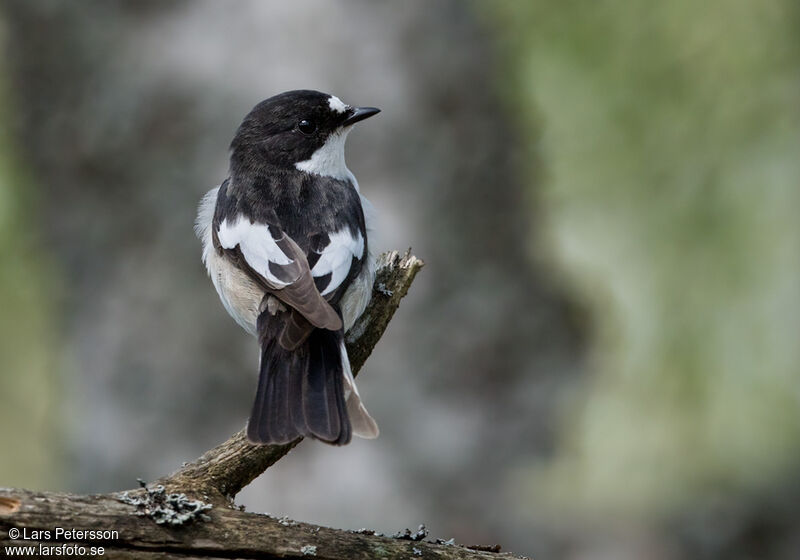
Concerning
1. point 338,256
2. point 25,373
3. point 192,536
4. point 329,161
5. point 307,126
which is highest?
point 25,373

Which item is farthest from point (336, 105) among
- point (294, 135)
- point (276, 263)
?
point (276, 263)

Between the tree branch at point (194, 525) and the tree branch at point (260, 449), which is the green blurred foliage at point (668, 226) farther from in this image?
the tree branch at point (194, 525)

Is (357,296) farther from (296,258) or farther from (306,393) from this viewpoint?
(306,393)

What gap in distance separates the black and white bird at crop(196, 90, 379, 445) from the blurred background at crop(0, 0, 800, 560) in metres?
1.60

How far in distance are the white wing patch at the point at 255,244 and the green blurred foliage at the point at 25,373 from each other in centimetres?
323

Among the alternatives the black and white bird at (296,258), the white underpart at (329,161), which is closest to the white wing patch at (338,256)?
the black and white bird at (296,258)

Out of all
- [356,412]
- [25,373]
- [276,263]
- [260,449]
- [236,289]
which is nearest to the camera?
[260,449]

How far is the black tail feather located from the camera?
9.87ft

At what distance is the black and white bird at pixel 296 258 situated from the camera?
3.17 metres

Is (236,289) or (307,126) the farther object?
(307,126)

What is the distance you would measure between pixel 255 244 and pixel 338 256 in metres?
0.32

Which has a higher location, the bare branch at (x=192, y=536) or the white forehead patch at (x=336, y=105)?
the white forehead patch at (x=336, y=105)

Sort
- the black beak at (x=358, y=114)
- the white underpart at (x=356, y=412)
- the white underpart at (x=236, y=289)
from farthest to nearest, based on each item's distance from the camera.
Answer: the black beak at (x=358, y=114)
the white underpart at (x=236, y=289)
the white underpart at (x=356, y=412)

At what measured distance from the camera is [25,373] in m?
8.52
